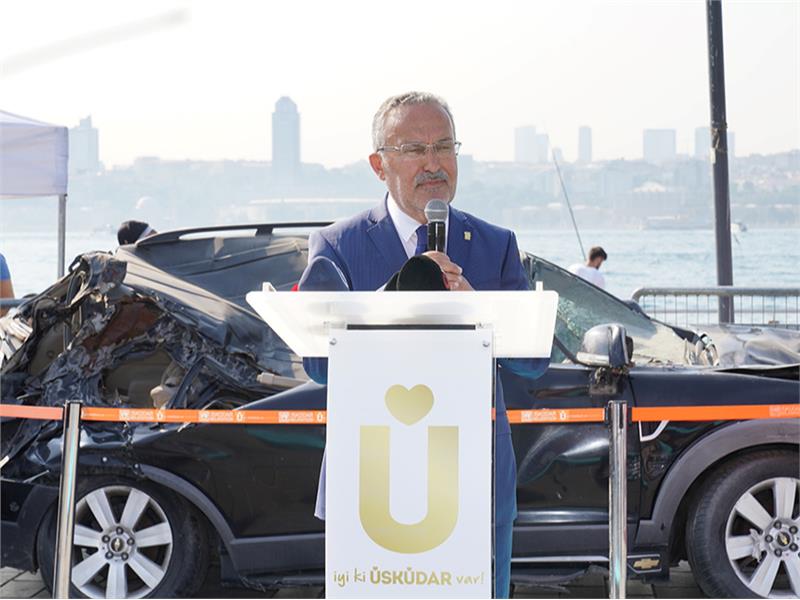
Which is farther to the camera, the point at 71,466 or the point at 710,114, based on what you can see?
the point at 710,114

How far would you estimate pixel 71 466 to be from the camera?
4703 mm

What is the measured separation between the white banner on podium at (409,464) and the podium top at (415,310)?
4cm

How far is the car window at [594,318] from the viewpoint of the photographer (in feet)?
20.5

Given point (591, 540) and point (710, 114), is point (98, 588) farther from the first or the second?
point (710, 114)

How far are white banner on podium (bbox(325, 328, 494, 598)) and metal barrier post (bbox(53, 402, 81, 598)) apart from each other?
93.6 inches

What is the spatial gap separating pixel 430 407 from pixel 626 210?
80687mm

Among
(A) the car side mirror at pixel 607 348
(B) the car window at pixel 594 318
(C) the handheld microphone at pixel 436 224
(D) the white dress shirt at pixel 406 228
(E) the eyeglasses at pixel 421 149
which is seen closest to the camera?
(C) the handheld microphone at pixel 436 224

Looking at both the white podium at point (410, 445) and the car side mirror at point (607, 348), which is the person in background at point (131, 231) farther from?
the white podium at point (410, 445)

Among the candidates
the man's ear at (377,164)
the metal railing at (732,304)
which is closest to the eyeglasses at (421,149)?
the man's ear at (377,164)

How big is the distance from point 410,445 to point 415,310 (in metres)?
0.28

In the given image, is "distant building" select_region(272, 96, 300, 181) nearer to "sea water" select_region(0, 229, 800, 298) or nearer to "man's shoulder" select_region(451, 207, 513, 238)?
"sea water" select_region(0, 229, 800, 298)

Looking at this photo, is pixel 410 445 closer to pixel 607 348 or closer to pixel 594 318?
pixel 607 348

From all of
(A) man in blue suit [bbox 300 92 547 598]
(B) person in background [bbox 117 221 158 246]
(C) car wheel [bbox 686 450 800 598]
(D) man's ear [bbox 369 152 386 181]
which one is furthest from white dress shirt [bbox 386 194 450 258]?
(B) person in background [bbox 117 221 158 246]

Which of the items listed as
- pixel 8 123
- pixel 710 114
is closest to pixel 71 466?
pixel 8 123
